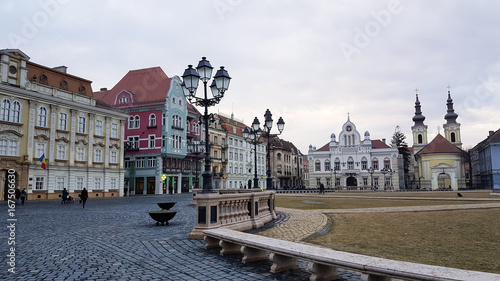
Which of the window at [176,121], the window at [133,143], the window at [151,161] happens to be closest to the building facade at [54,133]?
the window at [151,161]

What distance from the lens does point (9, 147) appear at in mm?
31891

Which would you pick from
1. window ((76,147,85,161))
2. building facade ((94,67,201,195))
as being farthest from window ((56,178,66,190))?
building facade ((94,67,201,195))

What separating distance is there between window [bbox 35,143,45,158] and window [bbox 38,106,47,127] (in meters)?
1.95

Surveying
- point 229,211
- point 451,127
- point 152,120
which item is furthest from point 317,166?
point 229,211

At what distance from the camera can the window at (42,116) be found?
3459 cm

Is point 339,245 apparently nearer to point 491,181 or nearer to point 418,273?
point 418,273

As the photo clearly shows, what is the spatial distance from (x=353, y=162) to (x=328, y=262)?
255ft

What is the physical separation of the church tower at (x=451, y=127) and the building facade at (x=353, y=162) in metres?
24.9

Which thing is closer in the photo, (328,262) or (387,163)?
(328,262)

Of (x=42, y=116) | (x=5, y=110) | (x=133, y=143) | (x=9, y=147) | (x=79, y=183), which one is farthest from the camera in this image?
(x=133, y=143)

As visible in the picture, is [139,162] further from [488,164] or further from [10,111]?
[488,164]

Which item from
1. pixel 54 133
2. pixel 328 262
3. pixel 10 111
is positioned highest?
pixel 10 111

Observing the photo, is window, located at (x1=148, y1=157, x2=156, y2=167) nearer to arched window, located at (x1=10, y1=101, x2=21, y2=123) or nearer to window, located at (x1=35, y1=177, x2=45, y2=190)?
window, located at (x1=35, y1=177, x2=45, y2=190)

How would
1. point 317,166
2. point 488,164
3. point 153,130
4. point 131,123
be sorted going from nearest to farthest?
point 153,130 < point 131,123 < point 488,164 < point 317,166
